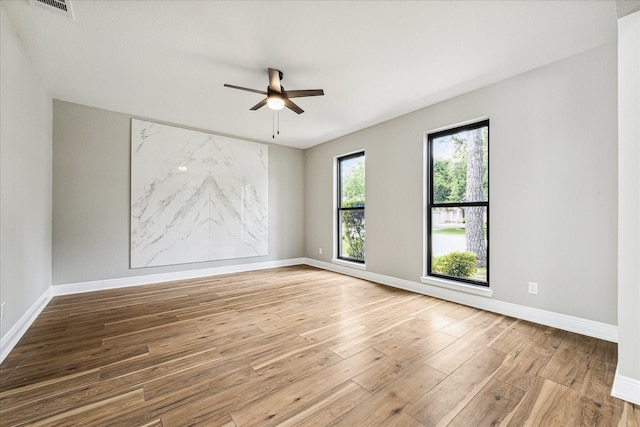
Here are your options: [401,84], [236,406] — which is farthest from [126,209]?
[401,84]

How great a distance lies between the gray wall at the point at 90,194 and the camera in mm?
3797

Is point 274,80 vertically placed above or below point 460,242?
above

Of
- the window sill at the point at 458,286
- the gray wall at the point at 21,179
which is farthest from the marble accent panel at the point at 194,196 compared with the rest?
the window sill at the point at 458,286

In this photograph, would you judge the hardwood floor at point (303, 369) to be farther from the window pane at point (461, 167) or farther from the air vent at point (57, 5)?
the air vent at point (57, 5)

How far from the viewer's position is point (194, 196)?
483 centimetres

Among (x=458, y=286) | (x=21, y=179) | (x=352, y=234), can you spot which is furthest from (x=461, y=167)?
(x=21, y=179)

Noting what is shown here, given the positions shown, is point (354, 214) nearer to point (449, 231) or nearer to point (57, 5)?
point (449, 231)

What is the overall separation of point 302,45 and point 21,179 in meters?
2.95

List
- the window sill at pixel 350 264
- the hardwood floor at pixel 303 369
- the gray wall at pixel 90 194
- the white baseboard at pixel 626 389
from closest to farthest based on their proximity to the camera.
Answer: the hardwood floor at pixel 303 369, the white baseboard at pixel 626 389, the gray wall at pixel 90 194, the window sill at pixel 350 264

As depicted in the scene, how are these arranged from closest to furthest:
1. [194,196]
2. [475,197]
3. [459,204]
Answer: [475,197] < [459,204] < [194,196]

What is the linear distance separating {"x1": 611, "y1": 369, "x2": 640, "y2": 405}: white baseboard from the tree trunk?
5.61ft

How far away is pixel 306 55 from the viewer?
2697 mm

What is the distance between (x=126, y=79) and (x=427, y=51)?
338 cm

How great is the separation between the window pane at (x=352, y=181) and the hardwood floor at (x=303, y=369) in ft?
8.05
